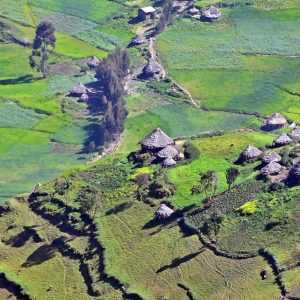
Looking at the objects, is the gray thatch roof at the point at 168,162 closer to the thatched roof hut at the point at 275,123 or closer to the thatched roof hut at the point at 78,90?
the thatched roof hut at the point at 275,123

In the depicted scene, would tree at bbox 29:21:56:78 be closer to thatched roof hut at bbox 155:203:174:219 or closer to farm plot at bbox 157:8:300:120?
farm plot at bbox 157:8:300:120

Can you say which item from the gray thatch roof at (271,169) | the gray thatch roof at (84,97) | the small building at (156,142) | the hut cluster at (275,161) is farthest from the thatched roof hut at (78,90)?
the gray thatch roof at (271,169)

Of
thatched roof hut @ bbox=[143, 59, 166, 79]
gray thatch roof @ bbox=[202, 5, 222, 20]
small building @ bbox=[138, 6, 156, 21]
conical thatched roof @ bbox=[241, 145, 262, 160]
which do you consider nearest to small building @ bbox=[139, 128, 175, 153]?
conical thatched roof @ bbox=[241, 145, 262, 160]

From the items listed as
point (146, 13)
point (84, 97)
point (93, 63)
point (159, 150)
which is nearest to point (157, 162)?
point (159, 150)

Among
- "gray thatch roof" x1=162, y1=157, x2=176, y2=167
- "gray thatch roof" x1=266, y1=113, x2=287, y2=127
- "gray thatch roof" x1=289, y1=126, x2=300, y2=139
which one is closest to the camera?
"gray thatch roof" x1=162, y1=157, x2=176, y2=167

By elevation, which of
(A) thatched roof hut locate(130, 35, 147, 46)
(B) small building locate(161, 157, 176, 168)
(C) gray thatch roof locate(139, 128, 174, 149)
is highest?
(C) gray thatch roof locate(139, 128, 174, 149)

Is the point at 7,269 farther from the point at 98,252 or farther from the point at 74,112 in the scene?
the point at 74,112

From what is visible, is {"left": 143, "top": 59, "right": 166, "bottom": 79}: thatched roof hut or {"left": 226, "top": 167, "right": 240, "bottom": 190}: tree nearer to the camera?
{"left": 226, "top": 167, "right": 240, "bottom": 190}: tree
